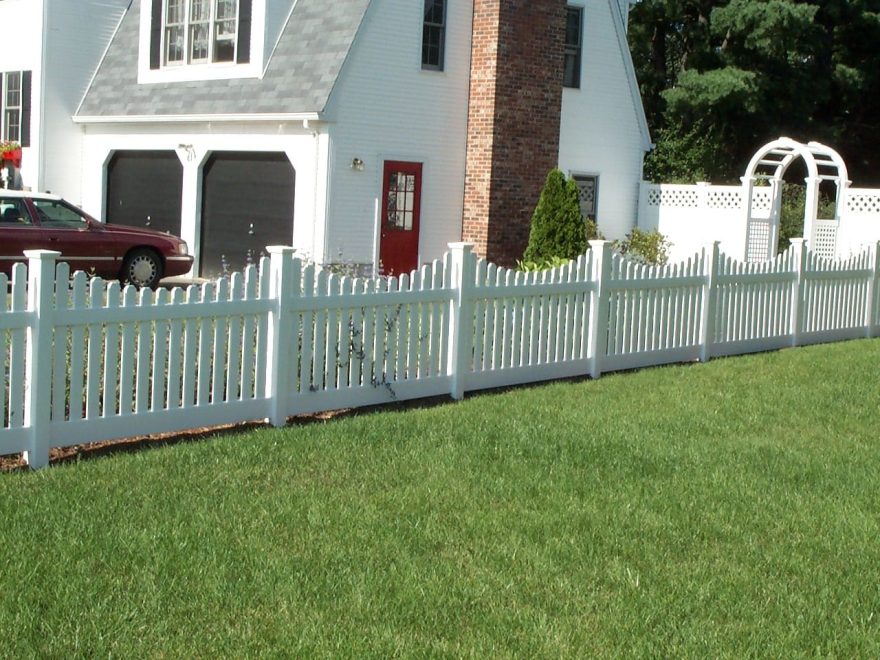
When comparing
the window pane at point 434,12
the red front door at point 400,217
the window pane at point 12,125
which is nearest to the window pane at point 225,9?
the window pane at point 434,12

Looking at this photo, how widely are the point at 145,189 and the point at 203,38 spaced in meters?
3.21

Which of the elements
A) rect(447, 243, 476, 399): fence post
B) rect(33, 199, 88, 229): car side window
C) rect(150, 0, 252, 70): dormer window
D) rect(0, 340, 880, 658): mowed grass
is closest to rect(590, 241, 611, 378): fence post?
rect(447, 243, 476, 399): fence post

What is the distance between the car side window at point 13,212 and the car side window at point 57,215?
0.21 m

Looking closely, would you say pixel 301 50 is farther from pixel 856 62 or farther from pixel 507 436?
pixel 856 62

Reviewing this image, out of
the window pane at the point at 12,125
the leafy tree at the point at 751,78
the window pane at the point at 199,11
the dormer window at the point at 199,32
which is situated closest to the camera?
the dormer window at the point at 199,32

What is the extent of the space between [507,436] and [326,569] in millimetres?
3154

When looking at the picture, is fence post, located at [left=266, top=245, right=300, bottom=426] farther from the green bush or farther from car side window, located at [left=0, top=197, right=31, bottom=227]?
the green bush

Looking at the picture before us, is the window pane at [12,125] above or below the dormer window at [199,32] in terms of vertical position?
below

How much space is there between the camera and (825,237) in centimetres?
2438

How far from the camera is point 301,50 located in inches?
783

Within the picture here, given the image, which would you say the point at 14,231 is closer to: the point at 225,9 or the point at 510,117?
the point at 225,9

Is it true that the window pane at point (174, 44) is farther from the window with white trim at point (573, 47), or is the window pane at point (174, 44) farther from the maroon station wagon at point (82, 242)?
the window with white trim at point (573, 47)

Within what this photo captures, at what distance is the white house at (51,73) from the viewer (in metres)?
23.6

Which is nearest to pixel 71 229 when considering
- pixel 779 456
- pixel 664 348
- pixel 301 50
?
pixel 301 50
